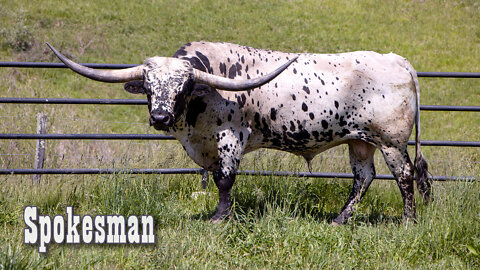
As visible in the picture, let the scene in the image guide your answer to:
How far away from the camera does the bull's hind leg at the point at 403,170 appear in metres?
4.99

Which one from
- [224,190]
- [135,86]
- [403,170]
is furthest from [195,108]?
[403,170]

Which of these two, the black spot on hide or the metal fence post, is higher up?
the black spot on hide

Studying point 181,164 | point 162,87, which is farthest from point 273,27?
point 162,87

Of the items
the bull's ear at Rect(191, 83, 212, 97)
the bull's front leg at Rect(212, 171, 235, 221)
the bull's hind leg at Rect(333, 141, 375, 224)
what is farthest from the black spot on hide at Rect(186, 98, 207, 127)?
the bull's hind leg at Rect(333, 141, 375, 224)

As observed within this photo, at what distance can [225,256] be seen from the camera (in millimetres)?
3889

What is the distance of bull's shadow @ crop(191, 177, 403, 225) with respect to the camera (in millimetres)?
4957

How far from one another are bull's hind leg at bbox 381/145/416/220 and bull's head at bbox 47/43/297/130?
143 centimetres

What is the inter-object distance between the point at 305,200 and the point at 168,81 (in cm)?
193

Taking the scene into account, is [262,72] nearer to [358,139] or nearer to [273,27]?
[358,139]

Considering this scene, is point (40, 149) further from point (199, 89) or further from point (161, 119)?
point (161, 119)

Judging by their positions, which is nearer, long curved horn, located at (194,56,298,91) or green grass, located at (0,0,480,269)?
green grass, located at (0,0,480,269)

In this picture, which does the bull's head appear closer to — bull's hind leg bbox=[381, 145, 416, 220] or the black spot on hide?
the black spot on hide

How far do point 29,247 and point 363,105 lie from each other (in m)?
3.06

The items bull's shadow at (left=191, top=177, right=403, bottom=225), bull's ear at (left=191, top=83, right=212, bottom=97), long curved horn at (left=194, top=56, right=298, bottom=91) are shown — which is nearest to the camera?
long curved horn at (left=194, top=56, right=298, bottom=91)
